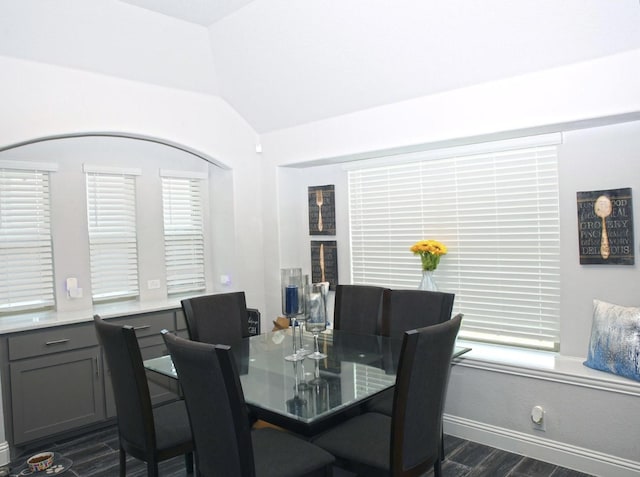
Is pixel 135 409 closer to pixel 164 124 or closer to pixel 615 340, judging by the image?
pixel 164 124

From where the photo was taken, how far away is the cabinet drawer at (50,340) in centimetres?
339

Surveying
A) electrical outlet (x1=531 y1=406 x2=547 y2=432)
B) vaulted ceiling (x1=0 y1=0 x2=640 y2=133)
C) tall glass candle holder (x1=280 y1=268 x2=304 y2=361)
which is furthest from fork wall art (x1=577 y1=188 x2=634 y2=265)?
tall glass candle holder (x1=280 y1=268 x2=304 y2=361)

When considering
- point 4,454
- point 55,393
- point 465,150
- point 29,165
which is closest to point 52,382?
point 55,393

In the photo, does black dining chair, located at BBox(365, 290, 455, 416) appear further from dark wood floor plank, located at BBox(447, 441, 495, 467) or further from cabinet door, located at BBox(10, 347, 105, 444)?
cabinet door, located at BBox(10, 347, 105, 444)

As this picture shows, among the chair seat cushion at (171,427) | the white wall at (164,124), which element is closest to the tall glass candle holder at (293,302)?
the chair seat cushion at (171,427)

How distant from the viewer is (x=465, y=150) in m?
3.66

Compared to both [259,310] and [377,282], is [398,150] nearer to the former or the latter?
[377,282]

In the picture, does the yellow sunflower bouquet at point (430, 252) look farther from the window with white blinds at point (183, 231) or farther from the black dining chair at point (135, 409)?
the window with white blinds at point (183, 231)

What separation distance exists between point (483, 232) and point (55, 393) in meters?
3.34

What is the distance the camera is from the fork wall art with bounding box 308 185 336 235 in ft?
15.0

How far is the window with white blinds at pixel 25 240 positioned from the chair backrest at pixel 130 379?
1916 mm

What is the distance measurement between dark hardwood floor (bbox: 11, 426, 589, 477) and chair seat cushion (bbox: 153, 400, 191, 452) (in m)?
0.60

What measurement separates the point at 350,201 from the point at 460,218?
1080 millimetres

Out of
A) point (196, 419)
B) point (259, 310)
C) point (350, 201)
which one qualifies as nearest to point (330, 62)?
point (350, 201)
